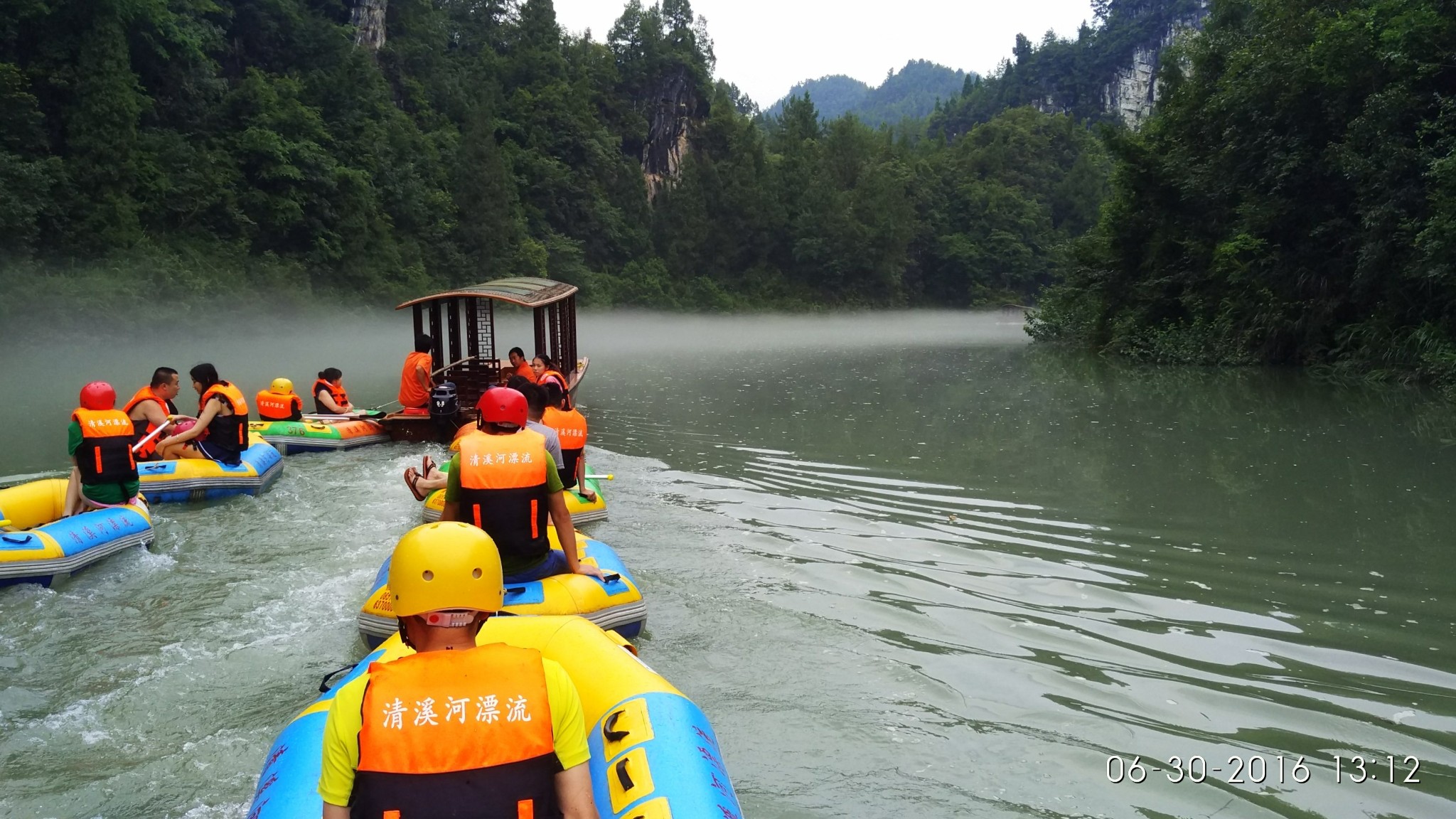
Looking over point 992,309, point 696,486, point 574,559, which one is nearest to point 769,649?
point 574,559

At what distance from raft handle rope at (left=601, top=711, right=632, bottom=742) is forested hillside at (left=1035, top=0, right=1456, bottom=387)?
18.1m

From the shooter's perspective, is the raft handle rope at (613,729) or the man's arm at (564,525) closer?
the raft handle rope at (613,729)

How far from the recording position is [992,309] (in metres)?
73.2

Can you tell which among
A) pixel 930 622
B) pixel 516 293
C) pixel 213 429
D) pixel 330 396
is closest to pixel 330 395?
pixel 330 396

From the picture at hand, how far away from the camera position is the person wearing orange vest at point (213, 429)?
31.7ft

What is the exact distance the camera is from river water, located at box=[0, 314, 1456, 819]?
415 cm

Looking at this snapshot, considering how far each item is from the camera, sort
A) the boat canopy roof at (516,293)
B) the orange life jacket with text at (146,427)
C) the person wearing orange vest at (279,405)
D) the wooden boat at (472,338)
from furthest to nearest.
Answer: the boat canopy roof at (516,293) → the wooden boat at (472,338) → the person wearing orange vest at (279,405) → the orange life jacket with text at (146,427)

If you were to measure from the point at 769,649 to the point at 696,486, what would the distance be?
189 inches

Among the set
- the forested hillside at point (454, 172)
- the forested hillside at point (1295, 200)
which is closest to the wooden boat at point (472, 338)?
the forested hillside at point (1295, 200)

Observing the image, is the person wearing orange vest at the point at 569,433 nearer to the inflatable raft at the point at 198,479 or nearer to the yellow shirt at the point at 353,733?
the inflatable raft at the point at 198,479

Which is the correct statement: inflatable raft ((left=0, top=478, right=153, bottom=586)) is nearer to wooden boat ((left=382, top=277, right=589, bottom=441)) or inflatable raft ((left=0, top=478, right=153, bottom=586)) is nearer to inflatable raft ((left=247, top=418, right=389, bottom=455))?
inflatable raft ((left=247, top=418, right=389, bottom=455))

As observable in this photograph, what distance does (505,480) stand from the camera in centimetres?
482

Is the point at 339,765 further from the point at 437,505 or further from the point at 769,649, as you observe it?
the point at 437,505
